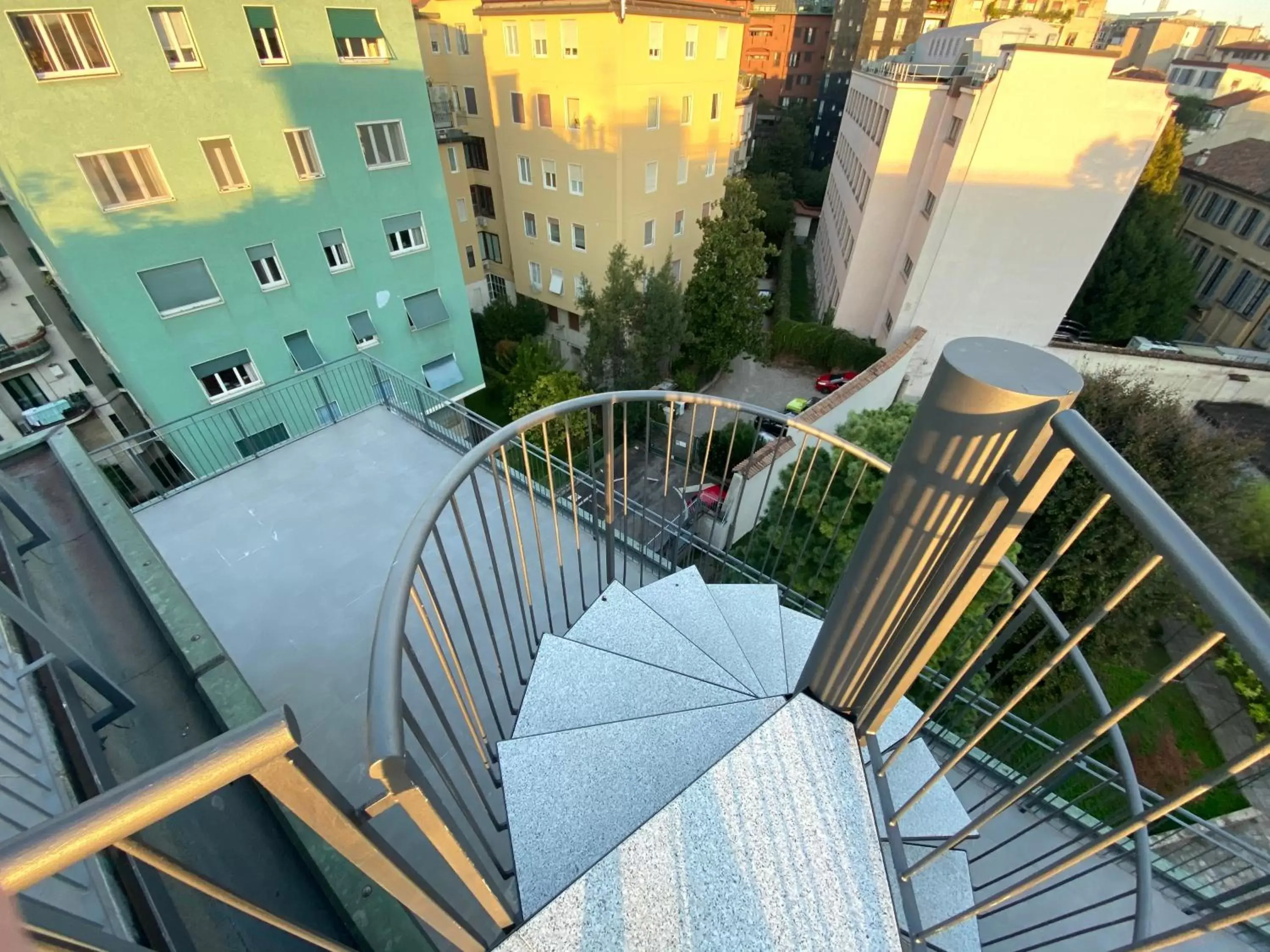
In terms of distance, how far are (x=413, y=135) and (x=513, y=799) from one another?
11.3 m

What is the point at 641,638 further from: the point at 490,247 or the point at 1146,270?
the point at 1146,270

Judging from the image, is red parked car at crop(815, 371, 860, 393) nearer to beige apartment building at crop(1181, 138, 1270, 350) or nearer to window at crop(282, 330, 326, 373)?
beige apartment building at crop(1181, 138, 1270, 350)

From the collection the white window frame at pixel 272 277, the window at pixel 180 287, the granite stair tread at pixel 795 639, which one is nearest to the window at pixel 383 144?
the white window frame at pixel 272 277

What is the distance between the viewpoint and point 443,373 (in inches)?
479

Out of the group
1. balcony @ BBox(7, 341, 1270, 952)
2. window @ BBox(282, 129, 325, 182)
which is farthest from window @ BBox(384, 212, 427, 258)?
balcony @ BBox(7, 341, 1270, 952)

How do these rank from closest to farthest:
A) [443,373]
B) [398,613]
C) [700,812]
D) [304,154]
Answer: [398,613]
[700,812]
[304,154]
[443,373]

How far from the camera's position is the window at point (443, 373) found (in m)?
11.9

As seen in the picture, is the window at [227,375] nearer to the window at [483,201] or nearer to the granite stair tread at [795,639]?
the window at [483,201]

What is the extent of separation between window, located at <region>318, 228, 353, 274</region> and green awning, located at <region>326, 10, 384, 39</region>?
2816 mm

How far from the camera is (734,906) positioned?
1.54 metres

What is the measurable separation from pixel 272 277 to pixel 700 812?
34.8 ft

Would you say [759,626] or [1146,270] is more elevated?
[759,626]

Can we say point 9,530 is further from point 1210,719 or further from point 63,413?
point 1210,719

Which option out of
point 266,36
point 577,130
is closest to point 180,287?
point 266,36
